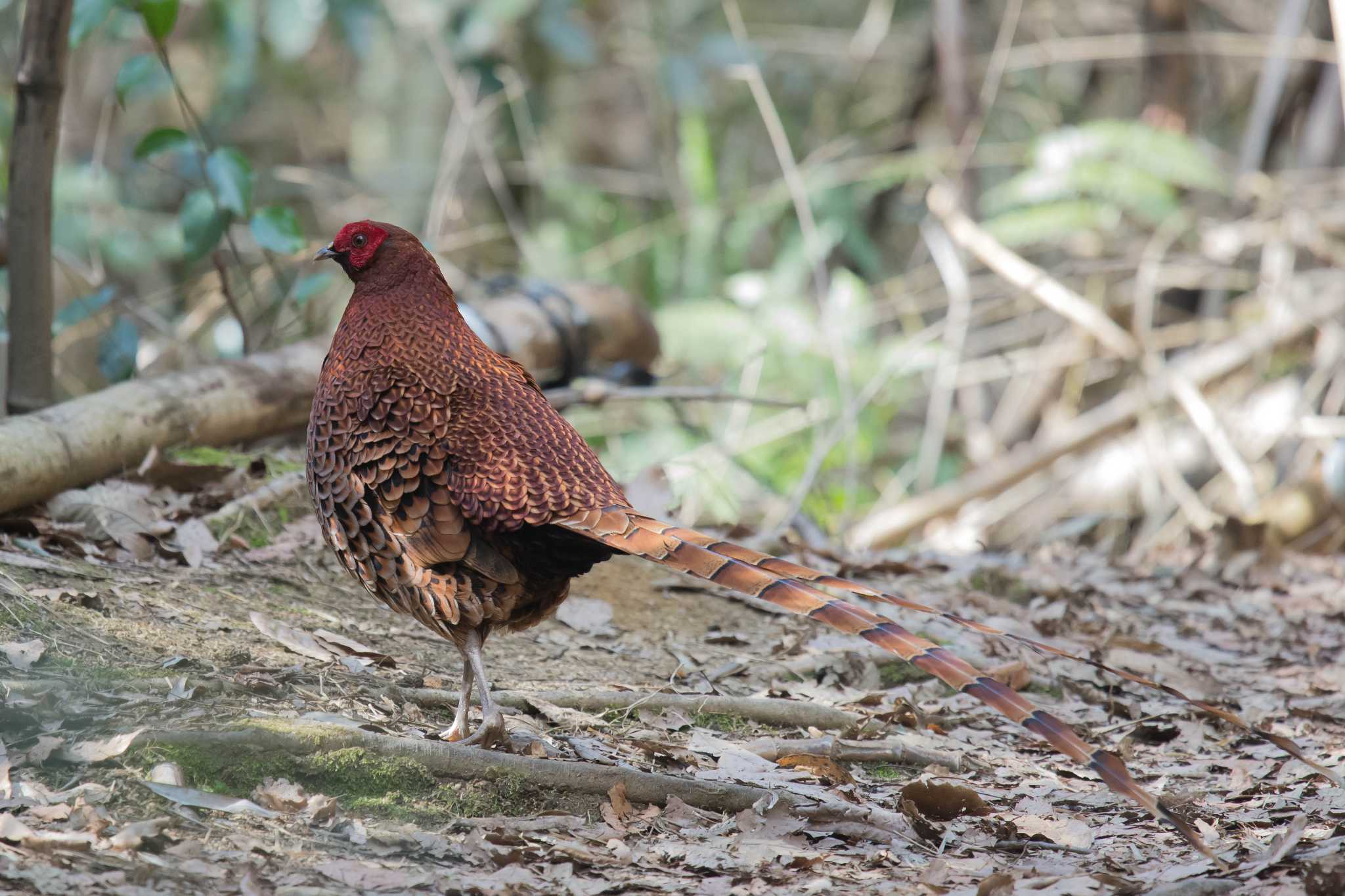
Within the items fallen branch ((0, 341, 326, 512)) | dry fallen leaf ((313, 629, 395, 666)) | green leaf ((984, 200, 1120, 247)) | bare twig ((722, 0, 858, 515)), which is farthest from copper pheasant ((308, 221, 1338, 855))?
green leaf ((984, 200, 1120, 247))

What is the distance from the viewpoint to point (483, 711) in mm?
2955

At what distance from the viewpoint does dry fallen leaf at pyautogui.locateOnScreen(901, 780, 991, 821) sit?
2.96 meters

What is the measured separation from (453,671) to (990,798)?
1594mm

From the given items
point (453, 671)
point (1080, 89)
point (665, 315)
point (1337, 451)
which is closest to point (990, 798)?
point (453, 671)

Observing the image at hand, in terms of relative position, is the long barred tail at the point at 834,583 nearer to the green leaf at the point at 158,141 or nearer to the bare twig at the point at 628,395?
the bare twig at the point at 628,395

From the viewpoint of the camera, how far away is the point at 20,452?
3.73 meters

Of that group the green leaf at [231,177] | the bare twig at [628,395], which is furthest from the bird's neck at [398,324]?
the bare twig at [628,395]

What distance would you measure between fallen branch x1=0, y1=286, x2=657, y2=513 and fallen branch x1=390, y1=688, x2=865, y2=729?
1.49 metres

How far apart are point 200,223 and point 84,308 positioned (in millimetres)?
632

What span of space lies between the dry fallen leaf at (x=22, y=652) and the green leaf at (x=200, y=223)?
2558mm

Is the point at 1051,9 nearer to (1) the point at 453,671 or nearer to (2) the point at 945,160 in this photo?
(2) the point at 945,160

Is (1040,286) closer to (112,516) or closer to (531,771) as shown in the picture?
(112,516)

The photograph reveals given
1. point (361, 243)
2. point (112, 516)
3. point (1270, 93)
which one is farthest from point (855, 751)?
point (1270, 93)

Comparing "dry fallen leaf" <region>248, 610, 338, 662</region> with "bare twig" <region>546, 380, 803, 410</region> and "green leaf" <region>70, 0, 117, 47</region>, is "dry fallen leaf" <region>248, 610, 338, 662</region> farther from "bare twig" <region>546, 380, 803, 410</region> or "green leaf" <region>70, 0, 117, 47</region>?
"green leaf" <region>70, 0, 117, 47</region>
